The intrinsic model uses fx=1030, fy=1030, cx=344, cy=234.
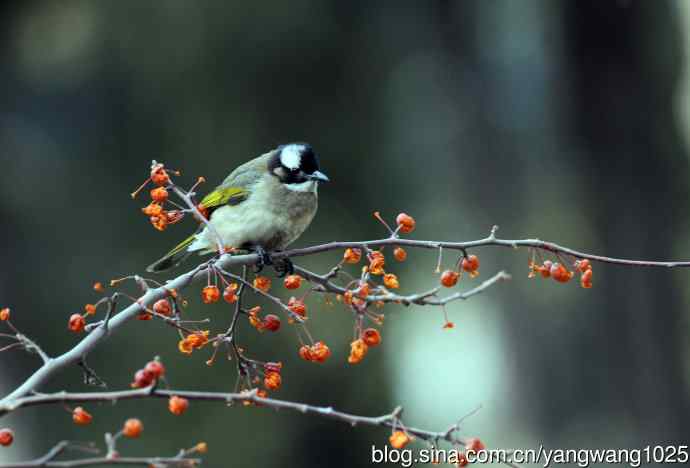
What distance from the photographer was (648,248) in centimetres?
920

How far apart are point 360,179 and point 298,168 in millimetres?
4395

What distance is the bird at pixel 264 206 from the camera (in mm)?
4898

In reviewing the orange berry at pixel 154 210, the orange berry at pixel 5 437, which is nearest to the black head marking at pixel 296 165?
the orange berry at pixel 154 210

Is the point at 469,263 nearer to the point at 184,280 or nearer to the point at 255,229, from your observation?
the point at 184,280

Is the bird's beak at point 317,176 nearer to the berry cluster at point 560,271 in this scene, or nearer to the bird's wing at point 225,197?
the bird's wing at point 225,197

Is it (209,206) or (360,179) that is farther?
(360,179)

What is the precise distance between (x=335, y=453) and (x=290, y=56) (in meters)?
3.89

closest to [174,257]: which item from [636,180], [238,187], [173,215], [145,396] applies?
[238,187]

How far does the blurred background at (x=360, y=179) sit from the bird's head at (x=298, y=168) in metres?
3.62

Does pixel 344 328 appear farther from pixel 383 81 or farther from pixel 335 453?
pixel 383 81

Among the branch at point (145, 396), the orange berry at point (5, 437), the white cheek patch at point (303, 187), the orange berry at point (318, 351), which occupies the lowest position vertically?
the orange berry at point (5, 437)

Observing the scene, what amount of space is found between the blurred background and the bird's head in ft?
11.9

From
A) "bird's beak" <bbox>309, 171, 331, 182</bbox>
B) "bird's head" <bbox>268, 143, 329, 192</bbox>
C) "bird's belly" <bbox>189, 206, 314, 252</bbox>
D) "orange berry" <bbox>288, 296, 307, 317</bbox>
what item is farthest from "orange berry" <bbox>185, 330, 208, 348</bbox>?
"bird's head" <bbox>268, 143, 329, 192</bbox>

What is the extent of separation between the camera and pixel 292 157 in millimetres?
5305
